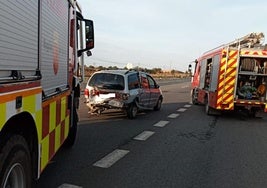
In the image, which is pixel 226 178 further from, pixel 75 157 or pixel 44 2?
pixel 44 2

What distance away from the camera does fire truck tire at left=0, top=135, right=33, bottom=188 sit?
3.25 meters

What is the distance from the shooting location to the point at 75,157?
7.10m

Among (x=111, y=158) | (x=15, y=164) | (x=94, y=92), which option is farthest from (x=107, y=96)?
(x=15, y=164)

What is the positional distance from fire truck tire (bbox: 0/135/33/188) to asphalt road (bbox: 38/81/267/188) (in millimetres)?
1571

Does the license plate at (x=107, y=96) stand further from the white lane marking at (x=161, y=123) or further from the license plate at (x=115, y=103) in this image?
the white lane marking at (x=161, y=123)

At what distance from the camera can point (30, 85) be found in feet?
12.3

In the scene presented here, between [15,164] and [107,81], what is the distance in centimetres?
972

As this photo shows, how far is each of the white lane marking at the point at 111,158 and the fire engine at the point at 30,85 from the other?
101 cm

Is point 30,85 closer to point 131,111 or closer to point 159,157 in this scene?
point 159,157

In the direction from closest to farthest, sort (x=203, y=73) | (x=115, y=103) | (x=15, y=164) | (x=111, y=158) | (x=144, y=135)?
(x=15, y=164) → (x=111, y=158) → (x=144, y=135) → (x=115, y=103) → (x=203, y=73)

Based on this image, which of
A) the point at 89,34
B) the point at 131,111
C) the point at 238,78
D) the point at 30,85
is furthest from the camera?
the point at 238,78

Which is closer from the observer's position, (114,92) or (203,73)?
(114,92)

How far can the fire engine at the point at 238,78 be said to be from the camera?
14367 millimetres

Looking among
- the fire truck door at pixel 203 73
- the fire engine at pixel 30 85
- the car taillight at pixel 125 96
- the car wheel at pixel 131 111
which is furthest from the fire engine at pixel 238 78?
the fire engine at pixel 30 85
